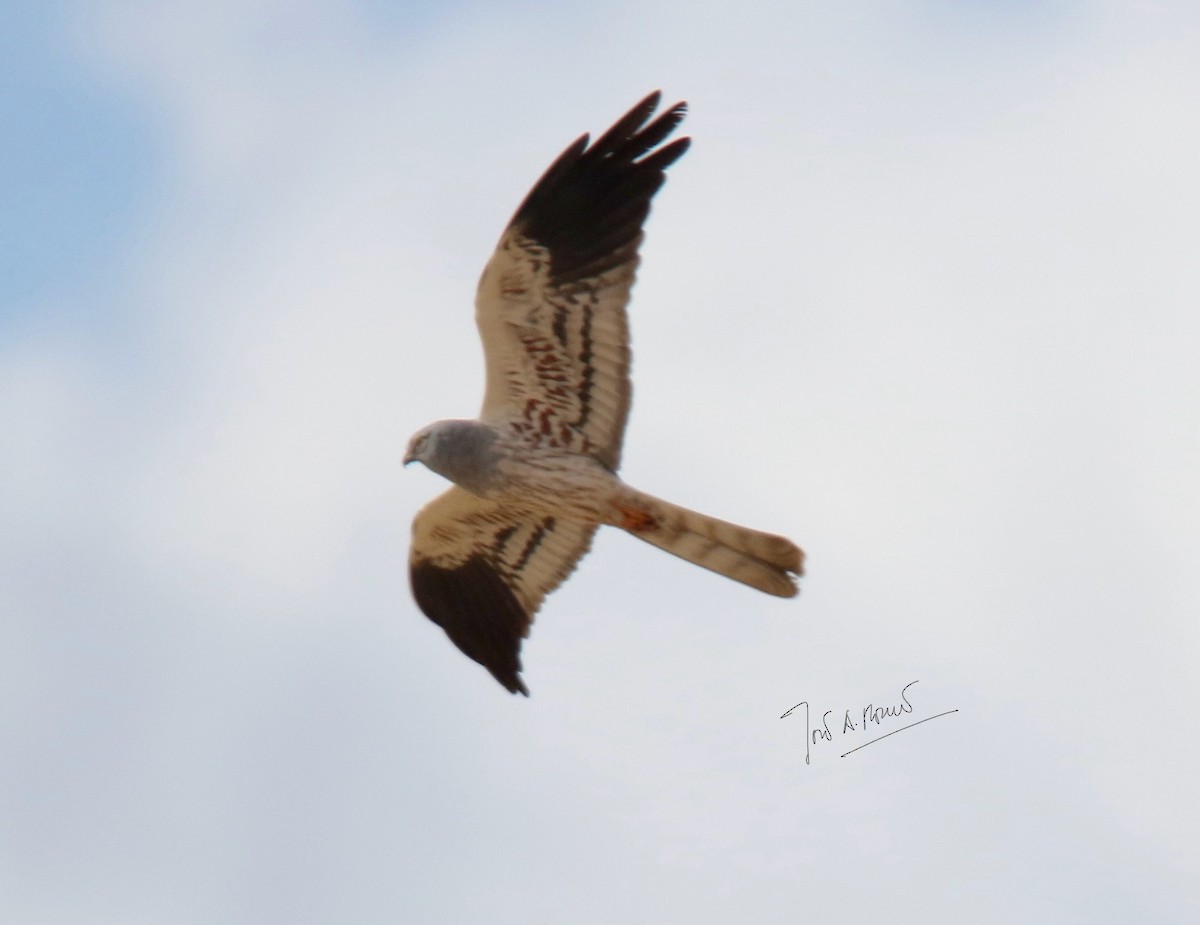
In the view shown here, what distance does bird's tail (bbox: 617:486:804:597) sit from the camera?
1028 centimetres

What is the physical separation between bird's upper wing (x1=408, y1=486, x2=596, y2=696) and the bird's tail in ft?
3.45

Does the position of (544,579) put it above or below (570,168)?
below

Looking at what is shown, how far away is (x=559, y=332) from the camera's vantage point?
10406 mm

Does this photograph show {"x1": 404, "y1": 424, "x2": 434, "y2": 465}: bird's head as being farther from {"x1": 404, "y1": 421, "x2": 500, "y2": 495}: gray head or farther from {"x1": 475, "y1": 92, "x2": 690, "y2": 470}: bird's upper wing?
{"x1": 475, "y1": 92, "x2": 690, "y2": 470}: bird's upper wing

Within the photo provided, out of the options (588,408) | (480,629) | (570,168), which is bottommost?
(480,629)

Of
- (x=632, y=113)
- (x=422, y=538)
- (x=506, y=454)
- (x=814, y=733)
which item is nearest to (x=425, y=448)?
(x=506, y=454)

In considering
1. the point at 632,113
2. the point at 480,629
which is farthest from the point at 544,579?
the point at 632,113

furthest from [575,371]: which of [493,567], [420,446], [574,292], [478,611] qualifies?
[478,611]

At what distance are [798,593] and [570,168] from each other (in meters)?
2.61

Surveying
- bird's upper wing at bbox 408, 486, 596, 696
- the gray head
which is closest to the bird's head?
the gray head

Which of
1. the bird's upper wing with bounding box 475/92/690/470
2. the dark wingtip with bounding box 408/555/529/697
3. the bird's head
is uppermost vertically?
the bird's upper wing with bounding box 475/92/690/470

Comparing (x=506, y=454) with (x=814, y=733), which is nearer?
(x=506, y=454)

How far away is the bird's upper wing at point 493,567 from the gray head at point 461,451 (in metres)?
0.74

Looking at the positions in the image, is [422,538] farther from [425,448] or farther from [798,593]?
[798,593]
